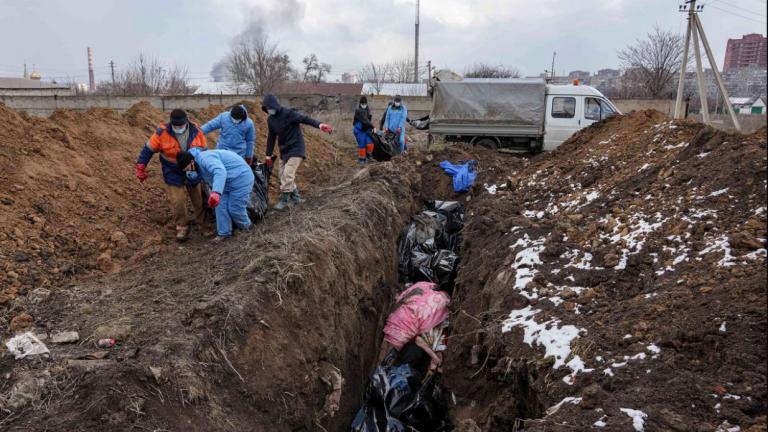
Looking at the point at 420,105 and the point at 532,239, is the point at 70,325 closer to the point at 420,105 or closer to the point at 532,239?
the point at 532,239

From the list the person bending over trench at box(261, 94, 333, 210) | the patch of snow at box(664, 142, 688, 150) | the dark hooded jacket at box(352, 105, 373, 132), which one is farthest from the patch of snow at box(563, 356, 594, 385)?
the dark hooded jacket at box(352, 105, 373, 132)

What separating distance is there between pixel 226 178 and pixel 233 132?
4.30 feet

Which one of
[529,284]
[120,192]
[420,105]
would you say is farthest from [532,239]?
[420,105]

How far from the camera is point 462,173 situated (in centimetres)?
855

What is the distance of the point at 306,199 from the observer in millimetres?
7797

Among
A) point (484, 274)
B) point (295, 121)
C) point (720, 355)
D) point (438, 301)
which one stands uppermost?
point (295, 121)

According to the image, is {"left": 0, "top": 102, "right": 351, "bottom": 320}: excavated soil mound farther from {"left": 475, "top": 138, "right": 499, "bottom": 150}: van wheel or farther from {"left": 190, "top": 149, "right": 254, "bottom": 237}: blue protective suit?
{"left": 475, "top": 138, "right": 499, "bottom": 150}: van wheel

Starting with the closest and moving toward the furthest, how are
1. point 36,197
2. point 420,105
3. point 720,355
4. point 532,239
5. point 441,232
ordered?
point 720,355
point 532,239
point 36,197
point 441,232
point 420,105

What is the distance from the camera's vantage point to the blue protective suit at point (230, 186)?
561 centimetres

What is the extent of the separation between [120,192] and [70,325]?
11.0 ft

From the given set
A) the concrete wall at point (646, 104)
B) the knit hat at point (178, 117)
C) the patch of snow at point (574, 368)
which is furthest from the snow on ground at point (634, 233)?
the concrete wall at point (646, 104)

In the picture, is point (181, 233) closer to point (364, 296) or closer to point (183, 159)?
point (183, 159)

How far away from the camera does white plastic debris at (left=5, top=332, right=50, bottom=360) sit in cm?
317

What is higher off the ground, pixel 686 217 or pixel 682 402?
pixel 686 217
